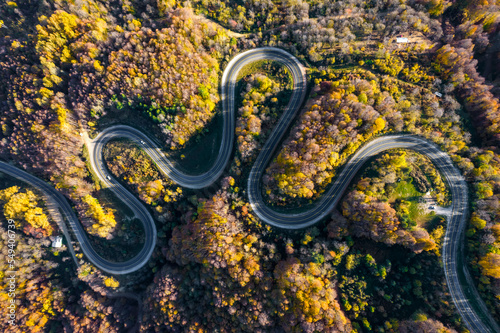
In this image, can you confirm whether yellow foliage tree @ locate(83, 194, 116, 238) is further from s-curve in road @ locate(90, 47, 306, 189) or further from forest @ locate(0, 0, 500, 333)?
s-curve in road @ locate(90, 47, 306, 189)

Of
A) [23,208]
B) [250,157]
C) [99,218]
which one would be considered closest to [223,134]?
[250,157]

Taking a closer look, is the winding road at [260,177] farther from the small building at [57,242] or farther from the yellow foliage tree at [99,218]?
the yellow foliage tree at [99,218]

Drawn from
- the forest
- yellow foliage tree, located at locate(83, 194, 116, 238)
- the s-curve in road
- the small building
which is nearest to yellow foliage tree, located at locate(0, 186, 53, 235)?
the forest

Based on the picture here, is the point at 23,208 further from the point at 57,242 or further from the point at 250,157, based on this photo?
the point at 250,157

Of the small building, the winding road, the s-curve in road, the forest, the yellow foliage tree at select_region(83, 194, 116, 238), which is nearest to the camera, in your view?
the winding road

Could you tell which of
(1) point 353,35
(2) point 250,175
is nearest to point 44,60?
(2) point 250,175

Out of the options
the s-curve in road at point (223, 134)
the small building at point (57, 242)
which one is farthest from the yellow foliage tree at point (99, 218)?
the s-curve in road at point (223, 134)
